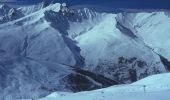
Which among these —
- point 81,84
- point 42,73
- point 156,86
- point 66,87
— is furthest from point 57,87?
point 156,86

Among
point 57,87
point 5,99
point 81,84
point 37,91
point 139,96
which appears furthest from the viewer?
point 81,84

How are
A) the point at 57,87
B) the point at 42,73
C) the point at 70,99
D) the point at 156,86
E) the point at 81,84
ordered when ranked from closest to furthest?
the point at 70,99 < the point at 156,86 < the point at 57,87 < the point at 42,73 < the point at 81,84

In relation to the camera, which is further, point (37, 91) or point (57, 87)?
point (57, 87)

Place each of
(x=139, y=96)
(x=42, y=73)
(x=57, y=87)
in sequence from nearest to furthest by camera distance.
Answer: (x=139, y=96), (x=57, y=87), (x=42, y=73)

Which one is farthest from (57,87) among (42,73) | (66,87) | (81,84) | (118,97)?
(118,97)

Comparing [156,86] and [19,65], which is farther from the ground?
[19,65]

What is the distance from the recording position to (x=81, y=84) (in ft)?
499

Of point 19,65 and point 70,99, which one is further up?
point 19,65

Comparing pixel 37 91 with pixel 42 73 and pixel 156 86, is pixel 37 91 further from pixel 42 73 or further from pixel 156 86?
pixel 156 86

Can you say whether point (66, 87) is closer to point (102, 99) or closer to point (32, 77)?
point (32, 77)

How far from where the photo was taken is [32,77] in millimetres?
131375

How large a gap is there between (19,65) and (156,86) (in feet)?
314

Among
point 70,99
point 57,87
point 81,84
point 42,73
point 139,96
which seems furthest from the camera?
point 81,84

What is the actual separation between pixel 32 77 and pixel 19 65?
10.7 metres
